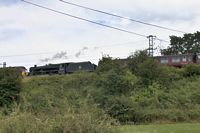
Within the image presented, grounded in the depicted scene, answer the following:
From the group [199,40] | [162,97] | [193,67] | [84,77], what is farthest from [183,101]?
[199,40]

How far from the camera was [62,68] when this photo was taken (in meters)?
66.3

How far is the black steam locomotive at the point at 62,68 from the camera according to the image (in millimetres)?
63759

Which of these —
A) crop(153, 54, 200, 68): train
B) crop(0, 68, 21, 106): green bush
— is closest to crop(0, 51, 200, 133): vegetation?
crop(0, 68, 21, 106): green bush

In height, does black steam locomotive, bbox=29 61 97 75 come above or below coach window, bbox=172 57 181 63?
below

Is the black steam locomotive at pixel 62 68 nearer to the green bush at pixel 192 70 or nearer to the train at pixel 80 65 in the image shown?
the train at pixel 80 65

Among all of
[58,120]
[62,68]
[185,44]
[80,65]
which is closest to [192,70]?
[80,65]

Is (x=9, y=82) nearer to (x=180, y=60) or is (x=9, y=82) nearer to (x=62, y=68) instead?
(x=62, y=68)

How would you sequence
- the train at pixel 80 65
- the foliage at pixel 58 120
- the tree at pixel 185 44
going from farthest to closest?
the tree at pixel 185 44 → the train at pixel 80 65 → the foliage at pixel 58 120

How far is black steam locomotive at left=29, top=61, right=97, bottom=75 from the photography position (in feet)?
209

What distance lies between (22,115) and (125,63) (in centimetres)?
3483

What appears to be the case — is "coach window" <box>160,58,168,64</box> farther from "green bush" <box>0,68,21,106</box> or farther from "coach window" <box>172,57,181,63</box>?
"green bush" <box>0,68,21,106</box>

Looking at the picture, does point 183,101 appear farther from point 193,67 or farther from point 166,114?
point 193,67

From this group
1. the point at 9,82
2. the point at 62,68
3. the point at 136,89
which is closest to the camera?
the point at 136,89

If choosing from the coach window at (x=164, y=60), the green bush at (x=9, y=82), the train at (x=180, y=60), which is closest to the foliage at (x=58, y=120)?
the green bush at (x=9, y=82)
